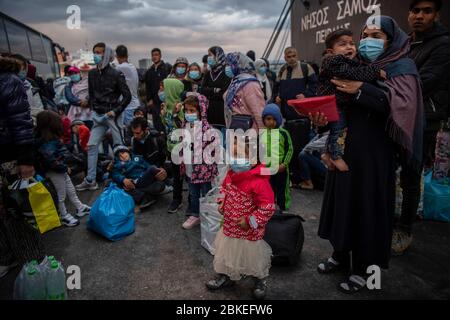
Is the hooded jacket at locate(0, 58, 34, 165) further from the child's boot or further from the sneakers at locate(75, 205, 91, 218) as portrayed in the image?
the child's boot

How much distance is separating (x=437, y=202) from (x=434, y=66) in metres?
1.76

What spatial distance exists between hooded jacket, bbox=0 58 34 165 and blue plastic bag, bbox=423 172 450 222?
14.2ft

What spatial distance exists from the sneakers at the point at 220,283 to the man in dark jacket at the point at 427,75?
65.7 inches

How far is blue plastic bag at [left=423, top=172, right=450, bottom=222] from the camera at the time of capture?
380 centimetres

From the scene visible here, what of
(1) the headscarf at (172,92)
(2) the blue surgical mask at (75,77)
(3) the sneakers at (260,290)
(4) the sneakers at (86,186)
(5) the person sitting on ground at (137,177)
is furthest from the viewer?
(2) the blue surgical mask at (75,77)

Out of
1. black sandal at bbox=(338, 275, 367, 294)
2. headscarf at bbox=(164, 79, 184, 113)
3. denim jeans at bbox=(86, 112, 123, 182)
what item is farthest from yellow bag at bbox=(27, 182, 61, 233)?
black sandal at bbox=(338, 275, 367, 294)

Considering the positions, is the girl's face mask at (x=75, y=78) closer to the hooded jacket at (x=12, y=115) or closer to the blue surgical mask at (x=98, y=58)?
the blue surgical mask at (x=98, y=58)

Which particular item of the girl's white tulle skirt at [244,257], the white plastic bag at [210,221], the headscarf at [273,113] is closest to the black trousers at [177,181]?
the white plastic bag at [210,221]

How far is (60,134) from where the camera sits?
12.5 ft

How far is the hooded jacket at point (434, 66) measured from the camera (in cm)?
285
